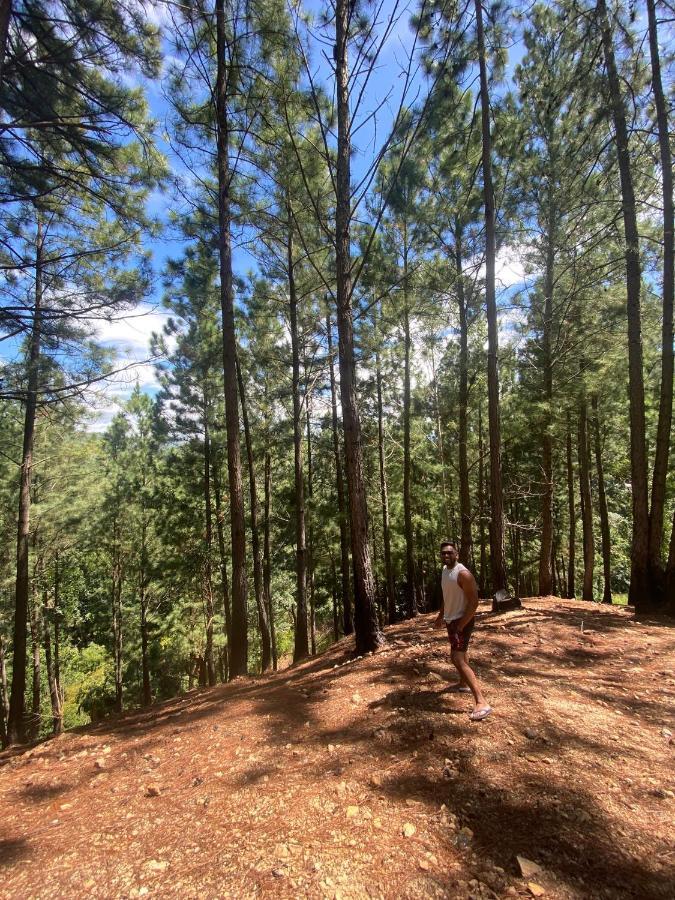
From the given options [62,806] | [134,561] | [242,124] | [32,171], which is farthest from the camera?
[134,561]

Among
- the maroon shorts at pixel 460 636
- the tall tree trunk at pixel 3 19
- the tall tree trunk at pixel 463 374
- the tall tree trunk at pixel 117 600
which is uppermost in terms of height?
the tall tree trunk at pixel 3 19

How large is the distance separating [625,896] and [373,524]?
1389 cm

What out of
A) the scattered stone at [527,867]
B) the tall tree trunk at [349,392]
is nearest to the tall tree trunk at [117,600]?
the tall tree trunk at [349,392]

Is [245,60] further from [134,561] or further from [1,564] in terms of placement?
[134,561]

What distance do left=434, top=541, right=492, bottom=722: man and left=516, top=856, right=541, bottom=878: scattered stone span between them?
4.97ft

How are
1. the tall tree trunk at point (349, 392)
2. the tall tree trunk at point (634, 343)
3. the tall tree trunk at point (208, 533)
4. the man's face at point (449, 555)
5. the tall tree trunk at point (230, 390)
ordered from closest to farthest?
the man's face at point (449, 555) → the tall tree trunk at point (349, 392) → the tall tree trunk at point (230, 390) → the tall tree trunk at point (634, 343) → the tall tree trunk at point (208, 533)

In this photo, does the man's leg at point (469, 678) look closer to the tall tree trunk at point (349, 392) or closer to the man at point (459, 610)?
the man at point (459, 610)

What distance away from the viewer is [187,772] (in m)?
3.50

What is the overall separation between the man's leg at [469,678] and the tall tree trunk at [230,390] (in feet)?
14.2

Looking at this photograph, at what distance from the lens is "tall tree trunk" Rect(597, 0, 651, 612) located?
7387 mm

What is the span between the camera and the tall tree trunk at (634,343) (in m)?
7.39

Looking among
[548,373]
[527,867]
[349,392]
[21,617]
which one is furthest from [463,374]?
[21,617]

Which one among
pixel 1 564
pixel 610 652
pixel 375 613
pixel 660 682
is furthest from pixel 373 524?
pixel 1 564

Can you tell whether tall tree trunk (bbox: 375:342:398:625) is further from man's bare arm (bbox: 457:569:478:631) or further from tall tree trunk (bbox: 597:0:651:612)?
man's bare arm (bbox: 457:569:478:631)
